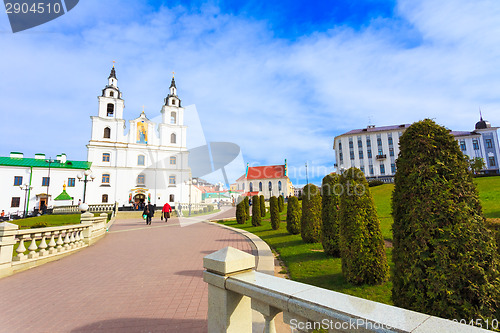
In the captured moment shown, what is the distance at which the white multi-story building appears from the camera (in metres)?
51.0

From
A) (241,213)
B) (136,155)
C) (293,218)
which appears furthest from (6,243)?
(136,155)

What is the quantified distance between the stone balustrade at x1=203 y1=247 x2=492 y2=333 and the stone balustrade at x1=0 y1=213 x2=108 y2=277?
7183 millimetres

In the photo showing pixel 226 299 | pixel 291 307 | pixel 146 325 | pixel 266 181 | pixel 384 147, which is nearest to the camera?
pixel 291 307

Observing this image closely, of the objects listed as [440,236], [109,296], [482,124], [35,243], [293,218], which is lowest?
[109,296]

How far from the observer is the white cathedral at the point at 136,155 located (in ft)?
127

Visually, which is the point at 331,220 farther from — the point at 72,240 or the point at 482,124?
the point at 482,124

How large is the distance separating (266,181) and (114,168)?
43801 millimetres

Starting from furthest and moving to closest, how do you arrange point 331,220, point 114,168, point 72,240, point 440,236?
point 114,168, point 72,240, point 331,220, point 440,236

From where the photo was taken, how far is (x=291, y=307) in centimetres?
187

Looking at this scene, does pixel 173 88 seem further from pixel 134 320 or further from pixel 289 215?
pixel 134 320

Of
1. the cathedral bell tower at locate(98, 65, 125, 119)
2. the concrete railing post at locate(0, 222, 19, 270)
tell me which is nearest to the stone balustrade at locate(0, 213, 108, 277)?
the concrete railing post at locate(0, 222, 19, 270)

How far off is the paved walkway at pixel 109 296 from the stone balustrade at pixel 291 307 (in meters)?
1.49

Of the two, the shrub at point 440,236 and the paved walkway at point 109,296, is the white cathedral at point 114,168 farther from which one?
the shrub at point 440,236

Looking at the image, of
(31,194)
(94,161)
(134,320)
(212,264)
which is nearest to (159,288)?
(134,320)
